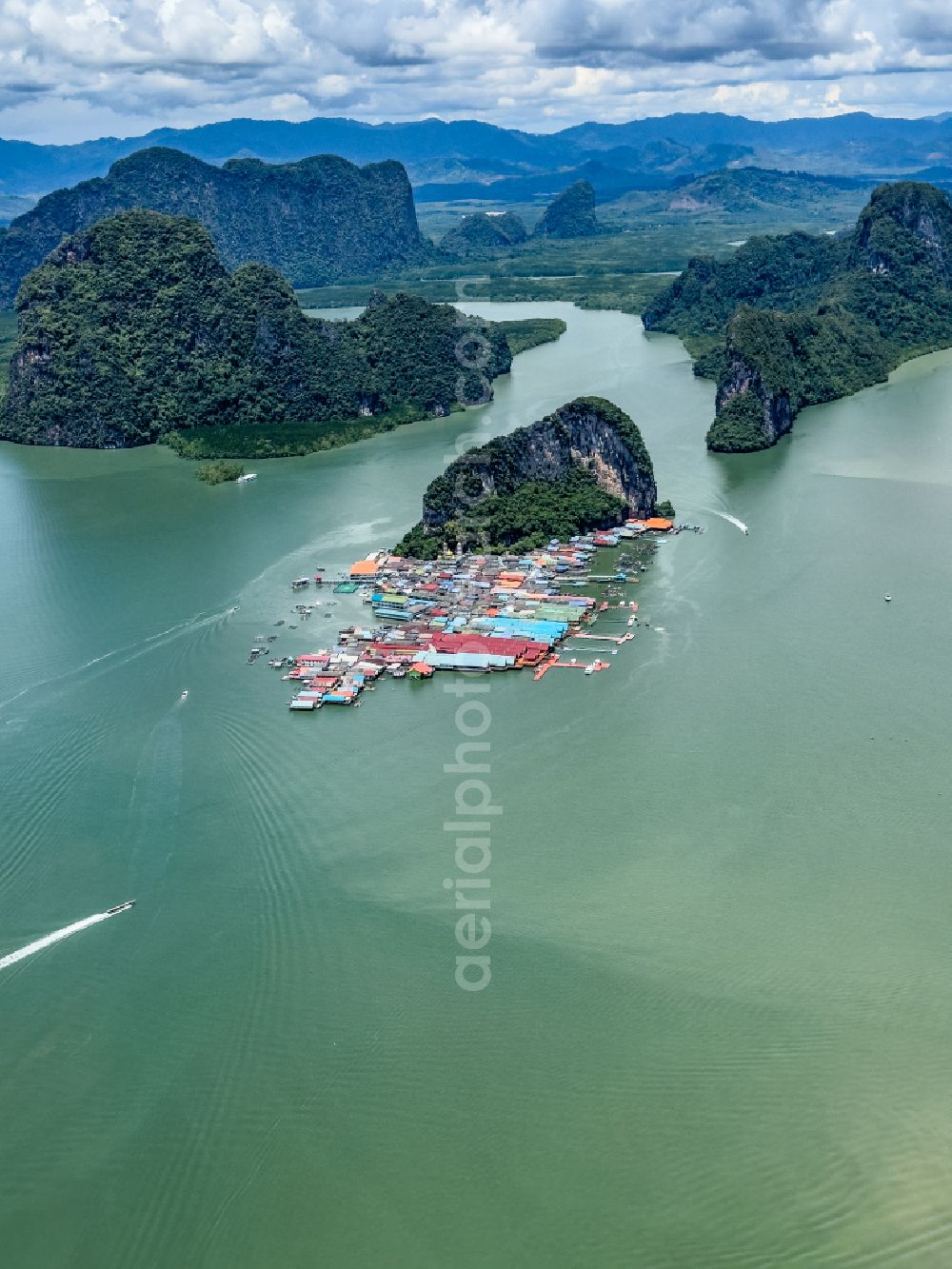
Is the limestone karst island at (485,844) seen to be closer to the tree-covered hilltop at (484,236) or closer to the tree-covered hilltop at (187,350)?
the tree-covered hilltop at (187,350)

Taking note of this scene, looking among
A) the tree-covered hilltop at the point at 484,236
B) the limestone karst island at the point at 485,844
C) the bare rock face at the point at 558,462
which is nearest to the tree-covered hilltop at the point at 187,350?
the limestone karst island at the point at 485,844

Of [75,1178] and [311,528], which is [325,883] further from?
[311,528]

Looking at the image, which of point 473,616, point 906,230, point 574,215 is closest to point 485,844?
point 473,616

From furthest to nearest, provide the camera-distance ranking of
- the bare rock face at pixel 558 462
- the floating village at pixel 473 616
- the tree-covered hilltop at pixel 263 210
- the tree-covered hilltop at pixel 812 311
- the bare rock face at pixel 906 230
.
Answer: the tree-covered hilltop at pixel 263 210 → the bare rock face at pixel 906 230 → the tree-covered hilltop at pixel 812 311 → the bare rock face at pixel 558 462 → the floating village at pixel 473 616

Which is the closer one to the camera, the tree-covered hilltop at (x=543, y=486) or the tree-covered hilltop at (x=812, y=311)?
the tree-covered hilltop at (x=543, y=486)

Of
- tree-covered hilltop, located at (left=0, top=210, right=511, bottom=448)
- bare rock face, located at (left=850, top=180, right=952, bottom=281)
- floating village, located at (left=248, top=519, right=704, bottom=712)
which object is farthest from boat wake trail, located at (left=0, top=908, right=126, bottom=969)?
bare rock face, located at (left=850, top=180, right=952, bottom=281)

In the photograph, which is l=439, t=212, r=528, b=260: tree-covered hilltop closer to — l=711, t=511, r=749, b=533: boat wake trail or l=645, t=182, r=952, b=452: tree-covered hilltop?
l=645, t=182, r=952, b=452: tree-covered hilltop
